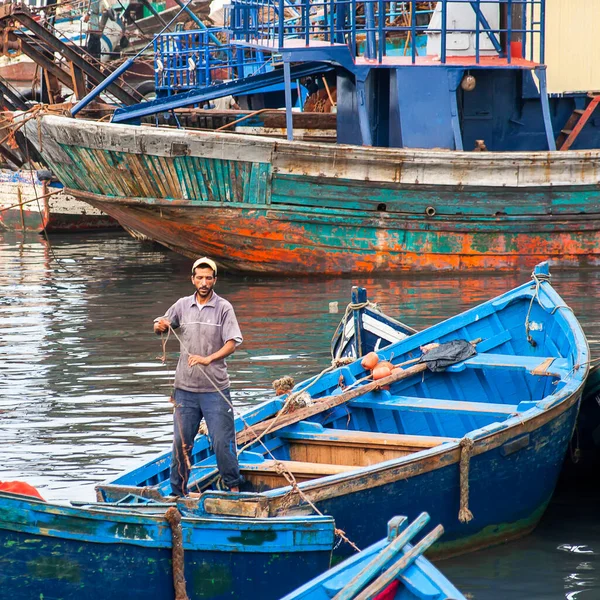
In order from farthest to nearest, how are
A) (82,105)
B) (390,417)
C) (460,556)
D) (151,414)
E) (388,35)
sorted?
(388,35) < (82,105) < (151,414) < (390,417) < (460,556)

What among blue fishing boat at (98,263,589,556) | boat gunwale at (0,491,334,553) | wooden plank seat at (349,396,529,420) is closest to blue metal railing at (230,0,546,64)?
blue fishing boat at (98,263,589,556)

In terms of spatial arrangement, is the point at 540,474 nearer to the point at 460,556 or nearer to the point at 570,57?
the point at 460,556

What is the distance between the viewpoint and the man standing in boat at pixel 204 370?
686 cm

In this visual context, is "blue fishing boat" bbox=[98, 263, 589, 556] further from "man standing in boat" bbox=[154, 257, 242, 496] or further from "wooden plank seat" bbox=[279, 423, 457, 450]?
"man standing in boat" bbox=[154, 257, 242, 496]

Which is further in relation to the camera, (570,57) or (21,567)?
(570,57)

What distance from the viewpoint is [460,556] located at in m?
7.52

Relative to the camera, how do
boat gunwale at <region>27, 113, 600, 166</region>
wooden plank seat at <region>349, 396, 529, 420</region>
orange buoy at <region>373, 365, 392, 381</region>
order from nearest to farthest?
1. wooden plank seat at <region>349, 396, 529, 420</region>
2. orange buoy at <region>373, 365, 392, 381</region>
3. boat gunwale at <region>27, 113, 600, 166</region>

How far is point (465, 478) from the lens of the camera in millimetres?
7230

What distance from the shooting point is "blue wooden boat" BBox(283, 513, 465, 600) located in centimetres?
537

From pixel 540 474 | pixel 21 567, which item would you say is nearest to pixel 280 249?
pixel 540 474

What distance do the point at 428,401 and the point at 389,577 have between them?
10.6 ft

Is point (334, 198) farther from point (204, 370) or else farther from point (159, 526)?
point (159, 526)

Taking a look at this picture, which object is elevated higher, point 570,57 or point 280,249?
point 570,57

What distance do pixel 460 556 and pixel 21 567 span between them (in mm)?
3017
